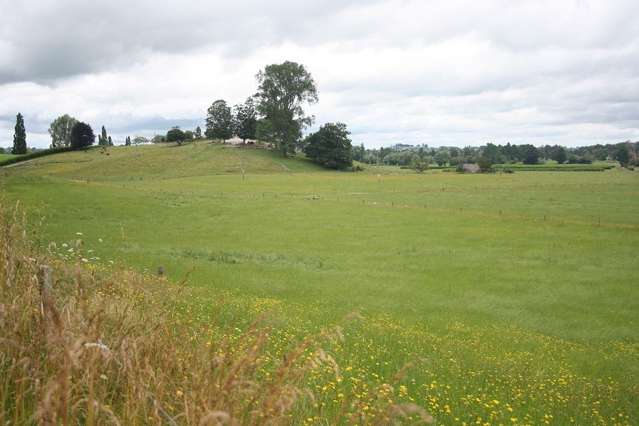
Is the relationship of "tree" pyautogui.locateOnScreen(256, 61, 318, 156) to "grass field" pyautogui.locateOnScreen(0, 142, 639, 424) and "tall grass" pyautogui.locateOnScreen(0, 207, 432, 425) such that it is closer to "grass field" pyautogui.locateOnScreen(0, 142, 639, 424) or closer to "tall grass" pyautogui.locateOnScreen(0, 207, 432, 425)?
"grass field" pyautogui.locateOnScreen(0, 142, 639, 424)

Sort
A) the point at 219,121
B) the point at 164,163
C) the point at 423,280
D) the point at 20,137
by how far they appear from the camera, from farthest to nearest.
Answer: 1. the point at 219,121
2. the point at 20,137
3. the point at 164,163
4. the point at 423,280

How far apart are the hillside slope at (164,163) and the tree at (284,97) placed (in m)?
7.94

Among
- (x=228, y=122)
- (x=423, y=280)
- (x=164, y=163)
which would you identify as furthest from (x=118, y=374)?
(x=228, y=122)

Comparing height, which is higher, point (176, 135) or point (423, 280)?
point (176, 135)

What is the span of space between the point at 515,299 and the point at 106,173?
95.9 metres

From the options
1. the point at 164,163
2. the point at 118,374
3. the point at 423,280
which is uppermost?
the point at 164,163

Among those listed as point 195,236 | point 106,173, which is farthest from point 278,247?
point 106,173

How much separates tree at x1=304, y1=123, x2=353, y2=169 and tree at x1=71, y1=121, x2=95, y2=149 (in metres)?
71.1

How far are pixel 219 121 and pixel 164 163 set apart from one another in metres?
45.8

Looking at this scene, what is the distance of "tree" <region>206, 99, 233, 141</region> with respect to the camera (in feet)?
497

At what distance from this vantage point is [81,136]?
141750 mm

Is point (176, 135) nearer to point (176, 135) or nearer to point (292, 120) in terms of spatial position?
point (176, 135)

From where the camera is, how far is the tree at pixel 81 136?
14112 centimetres

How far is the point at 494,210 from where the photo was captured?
46188 millimetres
